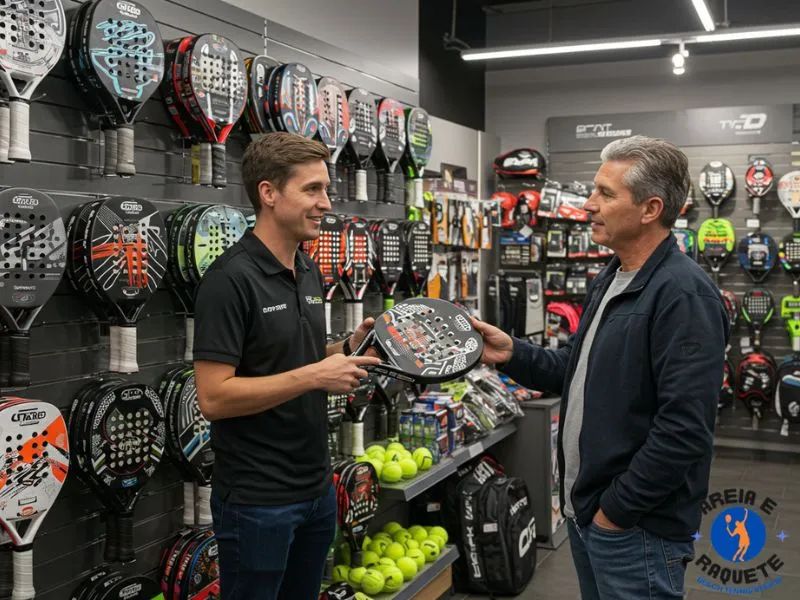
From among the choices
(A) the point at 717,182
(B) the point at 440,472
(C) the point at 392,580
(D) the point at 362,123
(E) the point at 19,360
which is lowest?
(C) the point at 392,580

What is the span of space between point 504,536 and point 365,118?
2.22 meters

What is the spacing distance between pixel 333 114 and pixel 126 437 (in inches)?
67.8

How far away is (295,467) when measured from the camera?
2416mm

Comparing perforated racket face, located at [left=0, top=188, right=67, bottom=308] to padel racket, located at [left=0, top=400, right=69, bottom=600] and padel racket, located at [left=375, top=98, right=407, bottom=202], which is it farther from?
padel racket, located at [left=375, top=98, right=407, bottom=202]

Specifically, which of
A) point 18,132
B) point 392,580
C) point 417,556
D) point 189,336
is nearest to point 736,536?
point 417,556

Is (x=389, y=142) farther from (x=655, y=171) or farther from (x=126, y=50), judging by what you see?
(x=655, y=171)

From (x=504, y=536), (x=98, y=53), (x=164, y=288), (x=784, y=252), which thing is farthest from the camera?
(x=784, y=252)

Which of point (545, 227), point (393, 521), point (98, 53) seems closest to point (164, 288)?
point (98, 53)

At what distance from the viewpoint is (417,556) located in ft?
13.6

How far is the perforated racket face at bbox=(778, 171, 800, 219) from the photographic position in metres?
8.05

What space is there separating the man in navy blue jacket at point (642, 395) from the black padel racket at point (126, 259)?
133cm

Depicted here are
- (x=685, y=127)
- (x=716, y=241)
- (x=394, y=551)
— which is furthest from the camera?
(x=685, y=127)

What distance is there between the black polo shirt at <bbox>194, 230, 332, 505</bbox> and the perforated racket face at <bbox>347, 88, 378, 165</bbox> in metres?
1.64

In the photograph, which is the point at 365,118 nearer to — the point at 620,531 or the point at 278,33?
the point at 278,33
